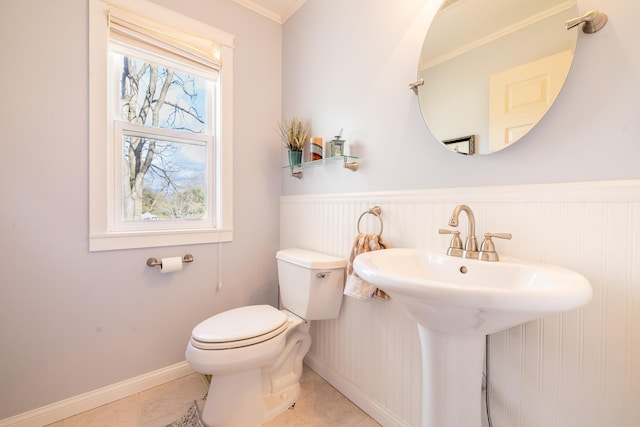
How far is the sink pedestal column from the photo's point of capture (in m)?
0.79

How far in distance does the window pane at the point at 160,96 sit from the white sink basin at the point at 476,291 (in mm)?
1487

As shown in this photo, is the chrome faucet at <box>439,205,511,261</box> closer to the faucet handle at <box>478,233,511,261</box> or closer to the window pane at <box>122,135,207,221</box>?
the faucet handle at <box>478,233,511,261</box>

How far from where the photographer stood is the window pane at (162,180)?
1.57 meters

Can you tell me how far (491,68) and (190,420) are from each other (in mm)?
1932

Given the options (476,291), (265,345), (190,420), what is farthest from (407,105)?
(190,420)

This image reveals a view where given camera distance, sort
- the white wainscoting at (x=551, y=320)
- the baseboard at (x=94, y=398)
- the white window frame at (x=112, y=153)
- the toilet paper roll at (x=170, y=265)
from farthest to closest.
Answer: the toilet paper roll at (x=170, y=265) → the white window frame at (x=112, y=153) → the baseboard at (x=94, y=398) → the white wainscoting at (x=551, y=320)

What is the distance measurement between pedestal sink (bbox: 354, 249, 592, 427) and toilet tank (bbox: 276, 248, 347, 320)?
0.48 m

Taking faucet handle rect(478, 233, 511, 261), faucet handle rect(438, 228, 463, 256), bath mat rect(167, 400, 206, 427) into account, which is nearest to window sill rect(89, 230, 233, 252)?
bath mat rect(167, 400, 206, 427)

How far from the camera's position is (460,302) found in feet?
1.90

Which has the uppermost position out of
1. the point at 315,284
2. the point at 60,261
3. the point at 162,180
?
the point at 162,180

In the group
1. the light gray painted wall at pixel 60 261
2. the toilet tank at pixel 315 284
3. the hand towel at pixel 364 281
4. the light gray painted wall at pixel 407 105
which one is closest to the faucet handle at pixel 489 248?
the light gray painted wall at pixel 407 105

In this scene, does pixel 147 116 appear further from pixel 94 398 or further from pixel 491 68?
pixel 491 68

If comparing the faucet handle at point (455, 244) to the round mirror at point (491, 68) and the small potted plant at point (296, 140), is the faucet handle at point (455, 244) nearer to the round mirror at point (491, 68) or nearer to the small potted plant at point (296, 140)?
the round mirror at point (491, 68)

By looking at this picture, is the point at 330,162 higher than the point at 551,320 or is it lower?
higher
